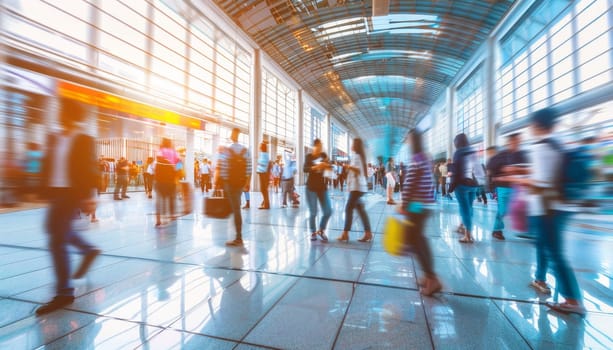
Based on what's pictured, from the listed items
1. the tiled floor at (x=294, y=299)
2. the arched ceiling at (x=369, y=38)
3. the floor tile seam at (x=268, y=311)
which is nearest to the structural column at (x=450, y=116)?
the arched ceiling at (x=369, y=38)

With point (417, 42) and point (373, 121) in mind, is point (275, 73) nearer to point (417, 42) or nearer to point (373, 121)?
point (417, 42)

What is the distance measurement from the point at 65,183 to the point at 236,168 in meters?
2.10

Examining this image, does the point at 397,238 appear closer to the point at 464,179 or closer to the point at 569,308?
the point at 569,308

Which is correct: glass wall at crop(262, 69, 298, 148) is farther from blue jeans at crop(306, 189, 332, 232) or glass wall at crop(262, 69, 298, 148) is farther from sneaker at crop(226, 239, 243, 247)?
sneaker at crop(226, 239, 243, 247)

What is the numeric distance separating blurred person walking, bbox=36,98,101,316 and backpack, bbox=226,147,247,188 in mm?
1875

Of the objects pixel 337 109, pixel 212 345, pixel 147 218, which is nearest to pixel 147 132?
pixel 147 218

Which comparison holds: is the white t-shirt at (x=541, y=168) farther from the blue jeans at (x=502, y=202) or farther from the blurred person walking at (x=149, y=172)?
the blurred person walking at (x=149, y=172)

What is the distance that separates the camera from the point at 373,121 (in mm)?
44531

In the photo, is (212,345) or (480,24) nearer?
(212,345)

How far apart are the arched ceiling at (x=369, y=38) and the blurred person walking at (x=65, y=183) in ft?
43.5

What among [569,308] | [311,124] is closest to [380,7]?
[569,308]

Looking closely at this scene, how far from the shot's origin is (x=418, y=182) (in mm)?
2588

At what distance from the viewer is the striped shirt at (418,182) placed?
255cm

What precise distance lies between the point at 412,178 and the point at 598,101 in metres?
10.9
